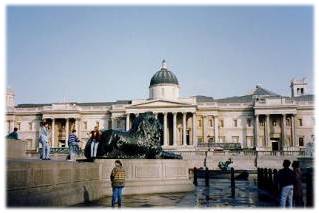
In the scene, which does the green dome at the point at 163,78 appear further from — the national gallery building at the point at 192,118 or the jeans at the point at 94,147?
the jeans at the point at 94,147

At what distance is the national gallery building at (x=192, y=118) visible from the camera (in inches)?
3228

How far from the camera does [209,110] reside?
281 ft

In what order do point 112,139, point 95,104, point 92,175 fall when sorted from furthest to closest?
point 95,104
point 112,139
point 92,175

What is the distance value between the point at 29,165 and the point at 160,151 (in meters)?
9.57

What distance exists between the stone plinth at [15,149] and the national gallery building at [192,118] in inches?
2446

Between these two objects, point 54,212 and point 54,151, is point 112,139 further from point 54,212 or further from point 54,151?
point 54,151

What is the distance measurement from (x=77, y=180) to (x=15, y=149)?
122 inches

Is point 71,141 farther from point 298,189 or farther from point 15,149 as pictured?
point 298,189

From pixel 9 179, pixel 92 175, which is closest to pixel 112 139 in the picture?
pixel 92 175

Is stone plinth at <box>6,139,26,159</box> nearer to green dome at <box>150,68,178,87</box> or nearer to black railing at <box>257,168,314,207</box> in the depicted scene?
black railing at <box>257,168,314,207</box>

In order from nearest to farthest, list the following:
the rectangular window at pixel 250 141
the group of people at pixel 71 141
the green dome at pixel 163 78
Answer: the group of people at pixel 71 141, the rectangular window at pixel 250 141, the green dome at pixel 163 78

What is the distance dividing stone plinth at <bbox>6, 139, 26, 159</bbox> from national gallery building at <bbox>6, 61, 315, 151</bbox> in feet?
204

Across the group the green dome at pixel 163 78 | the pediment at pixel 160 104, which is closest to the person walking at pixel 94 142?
the pediment at pixel 160 104

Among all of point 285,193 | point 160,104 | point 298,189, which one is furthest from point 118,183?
point 160,104
